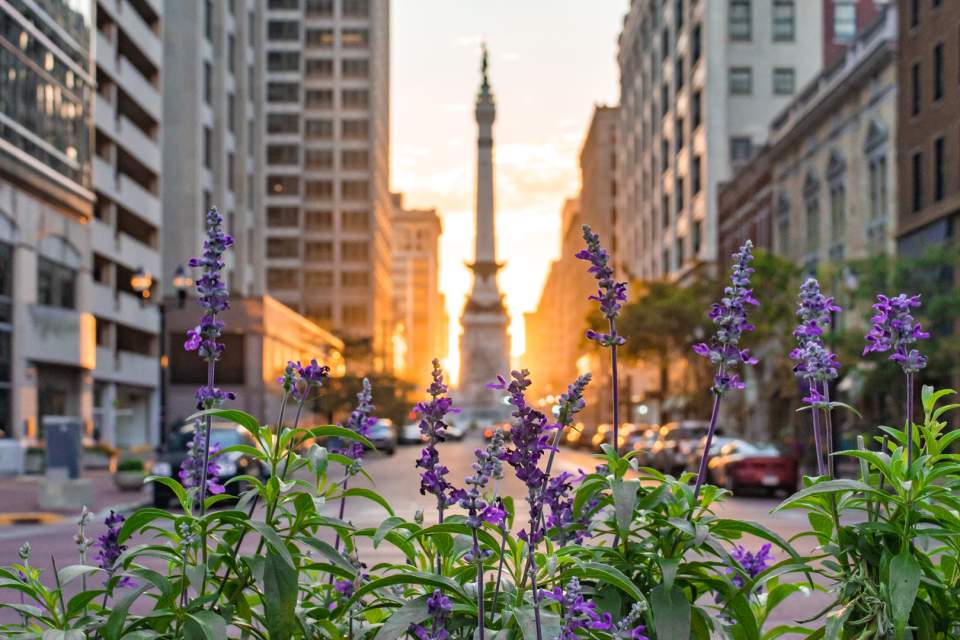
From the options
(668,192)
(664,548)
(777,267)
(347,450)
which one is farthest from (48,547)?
(668,192)

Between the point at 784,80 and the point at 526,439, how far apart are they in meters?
77.5

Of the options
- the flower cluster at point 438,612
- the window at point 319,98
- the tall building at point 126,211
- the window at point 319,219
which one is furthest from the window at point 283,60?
the flower cluster at point 438,612

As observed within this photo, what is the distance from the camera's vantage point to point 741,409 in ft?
198

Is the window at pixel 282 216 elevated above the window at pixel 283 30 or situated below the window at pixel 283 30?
below

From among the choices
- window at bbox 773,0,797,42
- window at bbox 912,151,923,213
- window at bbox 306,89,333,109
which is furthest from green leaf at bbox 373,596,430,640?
window at bbox 306,89,333,109

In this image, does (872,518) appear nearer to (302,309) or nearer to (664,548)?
(664,548)

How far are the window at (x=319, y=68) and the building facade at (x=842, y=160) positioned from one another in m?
90.7

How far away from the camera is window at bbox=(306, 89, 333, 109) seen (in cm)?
14675

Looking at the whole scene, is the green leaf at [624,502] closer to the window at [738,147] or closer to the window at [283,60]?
the window at [738,147]

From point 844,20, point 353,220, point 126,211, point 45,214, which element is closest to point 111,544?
point 45,214

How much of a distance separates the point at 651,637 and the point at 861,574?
0.68m

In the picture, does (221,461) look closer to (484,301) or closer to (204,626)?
(204,626)

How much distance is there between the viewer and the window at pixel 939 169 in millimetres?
42969

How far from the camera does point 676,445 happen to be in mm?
45312
